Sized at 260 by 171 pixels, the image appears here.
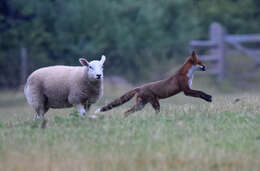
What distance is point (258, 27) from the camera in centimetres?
3706

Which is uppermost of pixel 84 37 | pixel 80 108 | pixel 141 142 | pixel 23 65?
pixel 84 37

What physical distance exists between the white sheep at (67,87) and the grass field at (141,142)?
3.74ft

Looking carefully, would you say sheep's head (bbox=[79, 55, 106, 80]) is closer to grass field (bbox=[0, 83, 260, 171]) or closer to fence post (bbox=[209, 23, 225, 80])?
grass field (bbox=[0, 83, 260, 171])

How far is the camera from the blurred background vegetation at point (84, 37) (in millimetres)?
25781

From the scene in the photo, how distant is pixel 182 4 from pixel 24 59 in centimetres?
1204

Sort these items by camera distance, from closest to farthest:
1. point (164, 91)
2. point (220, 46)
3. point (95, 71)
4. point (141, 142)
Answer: point (141, 142) → point (164, 91) → point (95, 71) → point (220, 46)

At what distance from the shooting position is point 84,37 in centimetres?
2712

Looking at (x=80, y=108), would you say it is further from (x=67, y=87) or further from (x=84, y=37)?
(x=84, y=37)

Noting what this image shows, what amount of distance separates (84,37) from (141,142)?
65.6 feet

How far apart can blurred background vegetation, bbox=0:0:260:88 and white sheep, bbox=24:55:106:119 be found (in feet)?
42.9

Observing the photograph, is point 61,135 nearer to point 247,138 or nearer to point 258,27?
point 247,138

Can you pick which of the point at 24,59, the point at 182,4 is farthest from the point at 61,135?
the point at 182,4

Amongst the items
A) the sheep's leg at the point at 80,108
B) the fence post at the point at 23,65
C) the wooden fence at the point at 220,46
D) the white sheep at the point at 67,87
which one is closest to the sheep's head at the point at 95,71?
the white sheep at the point at 67,87

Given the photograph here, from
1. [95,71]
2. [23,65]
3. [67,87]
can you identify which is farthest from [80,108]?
[23,65]
